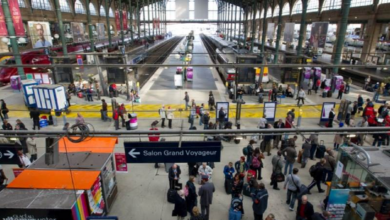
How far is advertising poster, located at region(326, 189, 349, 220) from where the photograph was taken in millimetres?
6402

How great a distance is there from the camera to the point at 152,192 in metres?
8.06

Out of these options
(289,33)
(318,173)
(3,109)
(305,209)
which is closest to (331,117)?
(318,173)

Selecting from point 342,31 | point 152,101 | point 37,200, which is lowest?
point 152,101

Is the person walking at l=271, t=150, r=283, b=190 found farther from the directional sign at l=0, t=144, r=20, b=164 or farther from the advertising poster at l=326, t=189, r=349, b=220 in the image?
the directional sign at l=0, t=144, r=20, b=164

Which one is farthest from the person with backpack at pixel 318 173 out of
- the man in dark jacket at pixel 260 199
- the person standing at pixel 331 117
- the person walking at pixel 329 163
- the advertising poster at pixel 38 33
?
the advertising poster at pixel 38 33

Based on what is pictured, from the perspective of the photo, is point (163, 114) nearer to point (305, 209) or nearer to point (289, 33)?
point (305, 209)

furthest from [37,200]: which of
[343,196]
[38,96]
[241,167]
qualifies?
[38,96]

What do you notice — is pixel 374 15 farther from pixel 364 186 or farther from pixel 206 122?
pixel 364 186

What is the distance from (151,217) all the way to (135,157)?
262 centimetres

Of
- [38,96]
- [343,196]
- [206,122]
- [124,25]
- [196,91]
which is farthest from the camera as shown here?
[124,25]

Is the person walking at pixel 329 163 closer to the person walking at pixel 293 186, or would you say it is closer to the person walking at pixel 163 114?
the person walking at pixel 293 186

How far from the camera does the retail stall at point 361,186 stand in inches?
217

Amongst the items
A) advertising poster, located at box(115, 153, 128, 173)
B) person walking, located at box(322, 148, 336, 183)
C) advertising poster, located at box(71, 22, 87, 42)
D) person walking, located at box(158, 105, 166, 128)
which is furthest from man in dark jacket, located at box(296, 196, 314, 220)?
advertising poster, located at box(71, 22, 87, 42)

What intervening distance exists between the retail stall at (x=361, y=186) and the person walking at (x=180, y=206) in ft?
12.4
